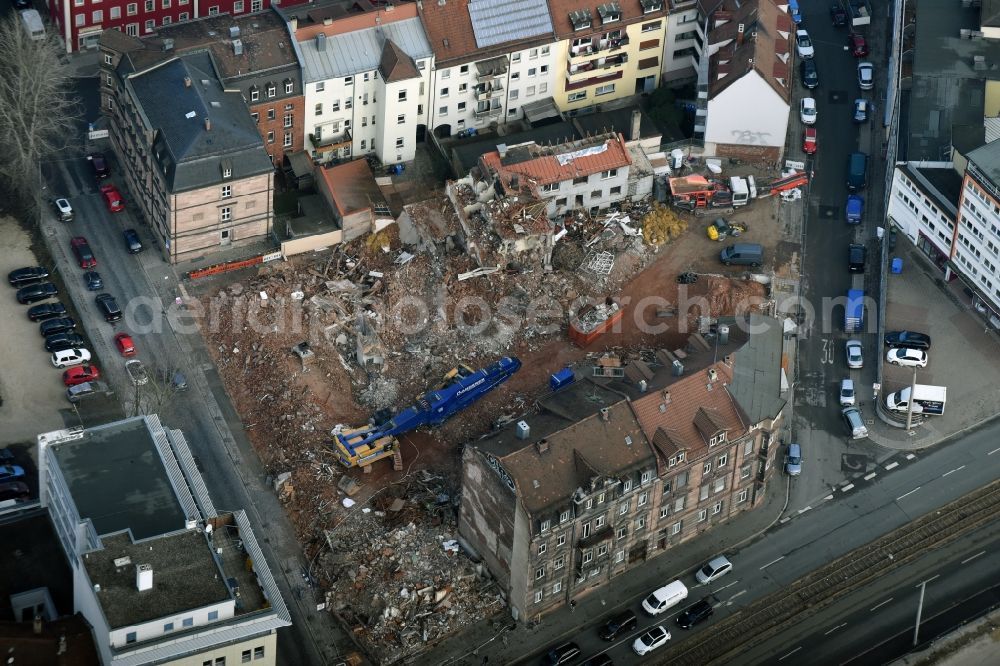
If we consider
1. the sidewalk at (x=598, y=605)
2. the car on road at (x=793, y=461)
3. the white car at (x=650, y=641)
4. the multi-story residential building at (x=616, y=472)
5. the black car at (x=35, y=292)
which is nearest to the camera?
the multi-story residential building at (x=616, y=472)

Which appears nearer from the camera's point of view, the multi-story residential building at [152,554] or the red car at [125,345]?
the multi-story residential building at [152,554]

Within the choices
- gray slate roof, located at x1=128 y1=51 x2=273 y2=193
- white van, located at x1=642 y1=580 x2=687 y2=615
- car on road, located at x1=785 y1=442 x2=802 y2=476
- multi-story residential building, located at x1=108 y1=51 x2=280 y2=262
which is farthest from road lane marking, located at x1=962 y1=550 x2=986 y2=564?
gray slate roof, located at x1=128 y1=51 x2=273 y2=193

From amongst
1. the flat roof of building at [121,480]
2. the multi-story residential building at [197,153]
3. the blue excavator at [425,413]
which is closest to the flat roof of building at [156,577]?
the flat roof of building at [121,480]

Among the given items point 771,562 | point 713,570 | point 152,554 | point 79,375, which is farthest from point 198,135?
point 771,562

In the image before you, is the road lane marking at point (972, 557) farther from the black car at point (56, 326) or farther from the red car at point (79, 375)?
the black car at point (56, 326)

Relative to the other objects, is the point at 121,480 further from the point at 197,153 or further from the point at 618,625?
the point at 618,625

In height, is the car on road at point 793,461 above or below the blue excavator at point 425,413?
below
